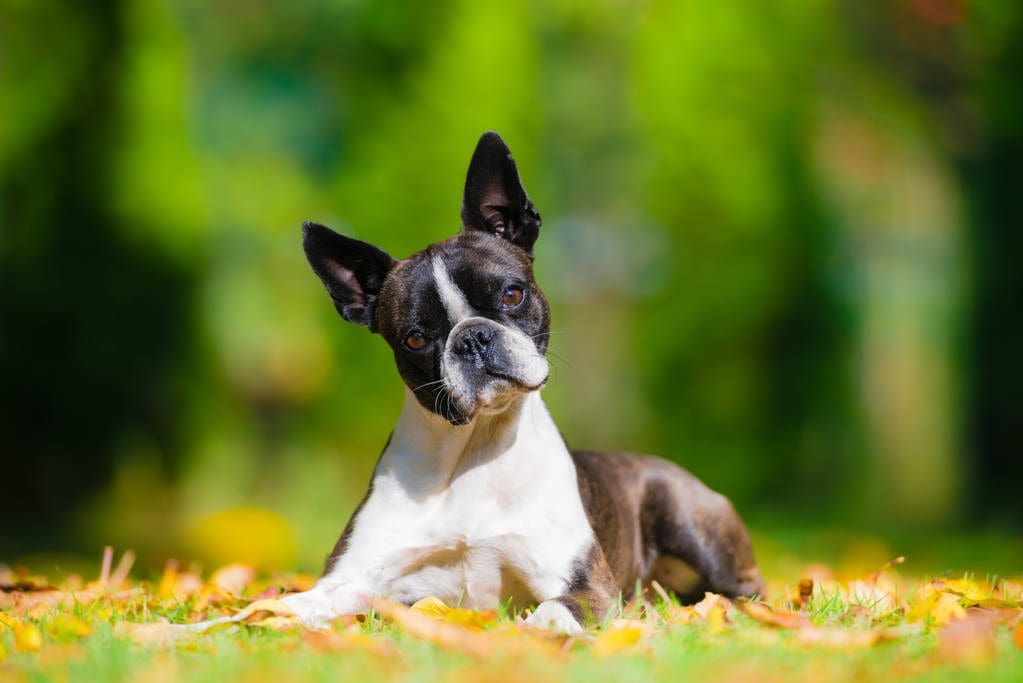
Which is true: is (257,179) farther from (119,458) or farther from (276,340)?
(119,458)

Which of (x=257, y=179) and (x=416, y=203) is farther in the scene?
(x=257, y=179)

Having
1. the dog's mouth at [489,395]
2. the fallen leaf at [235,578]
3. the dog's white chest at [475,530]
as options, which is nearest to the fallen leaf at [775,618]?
the dog's white chest at [475,530]

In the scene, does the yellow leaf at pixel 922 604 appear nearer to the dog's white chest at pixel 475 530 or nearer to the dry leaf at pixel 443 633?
the dog's white chest at pixel 475 530

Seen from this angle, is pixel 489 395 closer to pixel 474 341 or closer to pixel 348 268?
pixel 474 341

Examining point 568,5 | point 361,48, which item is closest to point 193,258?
point 361,48

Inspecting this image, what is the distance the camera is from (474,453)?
4766 mm

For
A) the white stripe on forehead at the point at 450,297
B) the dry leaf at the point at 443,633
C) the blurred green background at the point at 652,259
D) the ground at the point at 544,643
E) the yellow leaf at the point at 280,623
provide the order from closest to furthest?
the ground at the point at 544,643, the dry leaf at the point at 443,633, the yellow leaf at the point at 280,623, the white stripe on forehead at the point at 450,297, the blurred green background at the point at 652,259

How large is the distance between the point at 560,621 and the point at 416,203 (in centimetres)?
956

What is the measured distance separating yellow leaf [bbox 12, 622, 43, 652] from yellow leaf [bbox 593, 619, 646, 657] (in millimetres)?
1723

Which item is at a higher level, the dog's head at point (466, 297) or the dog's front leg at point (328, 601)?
the dog's head at point (466, 297)

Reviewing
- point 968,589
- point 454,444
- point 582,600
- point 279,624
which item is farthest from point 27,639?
point 968,589

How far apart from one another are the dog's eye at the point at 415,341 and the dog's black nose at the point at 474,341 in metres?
0.23

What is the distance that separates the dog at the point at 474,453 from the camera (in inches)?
179

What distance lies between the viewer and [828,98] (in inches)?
578
